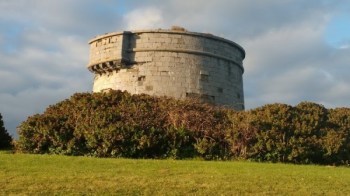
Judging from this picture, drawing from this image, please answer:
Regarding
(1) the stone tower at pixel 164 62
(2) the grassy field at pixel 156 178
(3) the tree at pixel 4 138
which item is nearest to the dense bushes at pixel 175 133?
(2) the grassy field at pixel 156 178

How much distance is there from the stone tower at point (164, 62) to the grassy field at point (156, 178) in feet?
38.0

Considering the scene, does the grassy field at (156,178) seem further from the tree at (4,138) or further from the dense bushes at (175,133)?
the tree at (4,138)

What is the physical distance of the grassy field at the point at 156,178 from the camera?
9.98 metres

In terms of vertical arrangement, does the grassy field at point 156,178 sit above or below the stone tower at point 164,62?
below

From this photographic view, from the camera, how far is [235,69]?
27672mm

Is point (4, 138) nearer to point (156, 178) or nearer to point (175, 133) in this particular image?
point (175, 133)

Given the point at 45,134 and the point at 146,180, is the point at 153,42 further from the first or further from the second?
the point at 146,180

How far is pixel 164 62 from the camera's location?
2531 centimetres

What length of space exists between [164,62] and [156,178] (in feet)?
48.0

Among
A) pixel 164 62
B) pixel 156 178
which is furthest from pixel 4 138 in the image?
pixel 156 178

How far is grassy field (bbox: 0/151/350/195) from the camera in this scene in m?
9.98

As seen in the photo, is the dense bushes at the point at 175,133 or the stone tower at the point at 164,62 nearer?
the dense bushes at the point at 175,133

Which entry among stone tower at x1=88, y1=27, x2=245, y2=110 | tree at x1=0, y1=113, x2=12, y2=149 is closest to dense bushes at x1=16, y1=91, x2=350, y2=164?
tree at x1=0, y1=113, x2=12, y2=149

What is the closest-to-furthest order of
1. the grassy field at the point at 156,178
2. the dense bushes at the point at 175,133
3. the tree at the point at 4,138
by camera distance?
the grassy field at the point at 156,178, the dense bushes at the point at 175,133, the tree at the point at 4,138
